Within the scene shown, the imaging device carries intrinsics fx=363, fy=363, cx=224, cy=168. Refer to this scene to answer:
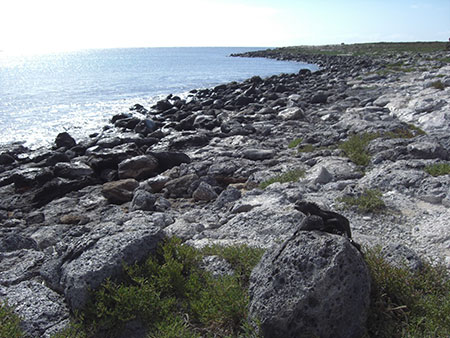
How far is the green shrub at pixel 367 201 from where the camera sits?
22.0 ft

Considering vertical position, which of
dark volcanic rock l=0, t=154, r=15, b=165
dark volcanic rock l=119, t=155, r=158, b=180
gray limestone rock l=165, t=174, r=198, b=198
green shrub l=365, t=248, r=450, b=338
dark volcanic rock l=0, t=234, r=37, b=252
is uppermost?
green shrub l=365, t=248, r=450, b=338

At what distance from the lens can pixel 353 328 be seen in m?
3.53

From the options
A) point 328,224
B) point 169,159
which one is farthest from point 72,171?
point 328,224

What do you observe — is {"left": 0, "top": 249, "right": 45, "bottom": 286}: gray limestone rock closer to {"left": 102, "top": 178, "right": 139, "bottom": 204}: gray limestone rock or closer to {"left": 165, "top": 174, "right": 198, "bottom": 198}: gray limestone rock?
{"left": 102, "top": 178, "right": 139, "bottom": 204}: gray limestone rock

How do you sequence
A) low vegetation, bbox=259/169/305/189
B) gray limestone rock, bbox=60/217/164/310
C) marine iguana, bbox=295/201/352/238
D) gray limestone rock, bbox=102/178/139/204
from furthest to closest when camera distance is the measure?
gray limestone rock, bbox=102/178/139/204, low vegetation, bbox=259/169/305/189, gray limestone rock, bbox=60/217/164/310, marine iguana, bbox=295/201/352/238

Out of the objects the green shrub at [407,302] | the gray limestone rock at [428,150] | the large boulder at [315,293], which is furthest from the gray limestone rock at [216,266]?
the gray limestone rock at [428,150]

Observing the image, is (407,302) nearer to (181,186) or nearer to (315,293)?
(315,293)

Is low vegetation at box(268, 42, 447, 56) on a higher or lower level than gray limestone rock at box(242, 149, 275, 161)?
lower

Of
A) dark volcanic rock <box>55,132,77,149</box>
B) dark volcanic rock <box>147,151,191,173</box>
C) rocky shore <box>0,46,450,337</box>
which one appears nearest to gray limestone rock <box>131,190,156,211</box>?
rocky shore <box>0,46,450,337</box>

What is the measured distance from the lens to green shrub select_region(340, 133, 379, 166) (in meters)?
9.51

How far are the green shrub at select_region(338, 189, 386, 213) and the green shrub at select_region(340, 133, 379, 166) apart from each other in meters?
2.35

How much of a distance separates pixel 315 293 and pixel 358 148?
7.59 m

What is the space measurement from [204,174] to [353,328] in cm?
852

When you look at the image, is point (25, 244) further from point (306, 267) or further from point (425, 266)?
point (425, 266)
